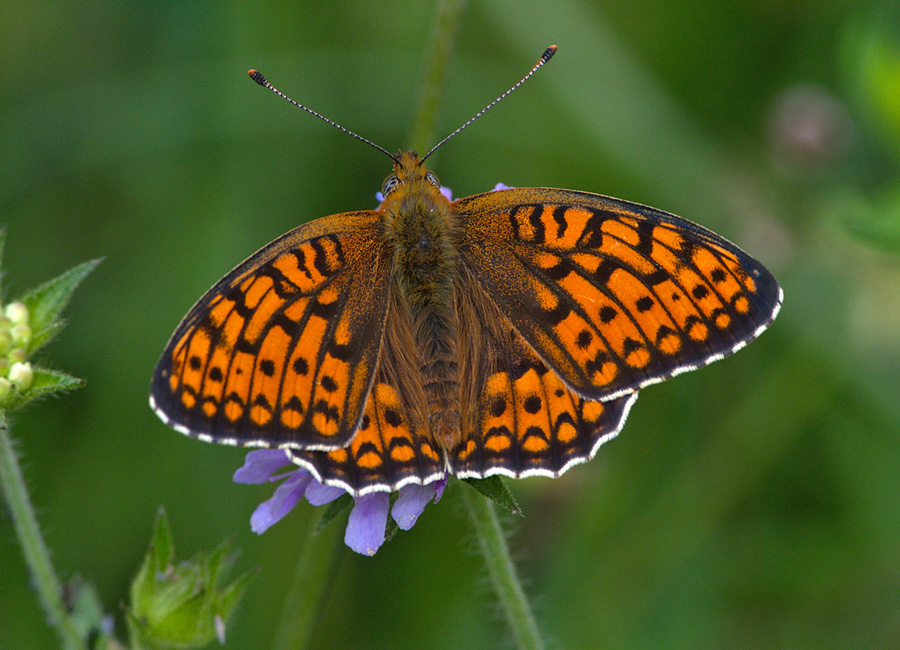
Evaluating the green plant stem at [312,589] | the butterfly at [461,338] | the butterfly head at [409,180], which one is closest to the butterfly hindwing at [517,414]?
the butterfly at [461,338]

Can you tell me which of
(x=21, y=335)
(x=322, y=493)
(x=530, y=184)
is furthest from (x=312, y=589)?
(x=530, y=184)

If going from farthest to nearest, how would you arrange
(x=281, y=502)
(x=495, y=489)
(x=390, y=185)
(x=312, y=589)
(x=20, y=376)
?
(x=312, y=589) → (x=390, y=185) → (x=281, y=502) → (x=20, y=376) → (x=495, y=489)

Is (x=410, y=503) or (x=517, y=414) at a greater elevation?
(x=517, y=414)

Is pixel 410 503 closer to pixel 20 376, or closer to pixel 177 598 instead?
pixel 177 598

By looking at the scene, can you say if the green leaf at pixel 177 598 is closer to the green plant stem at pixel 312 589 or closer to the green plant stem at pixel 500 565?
the green plant stem at pixel 312 589

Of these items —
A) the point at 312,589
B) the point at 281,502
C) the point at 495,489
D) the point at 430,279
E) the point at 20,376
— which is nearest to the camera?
the point at 495,489

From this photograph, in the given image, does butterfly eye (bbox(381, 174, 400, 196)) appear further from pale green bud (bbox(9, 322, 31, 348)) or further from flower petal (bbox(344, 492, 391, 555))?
pale green bud (bbox(9, 322, 31, 348))
